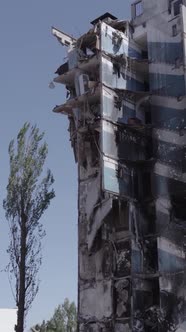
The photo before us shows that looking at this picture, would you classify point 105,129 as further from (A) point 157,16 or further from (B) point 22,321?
(B) point 22,321

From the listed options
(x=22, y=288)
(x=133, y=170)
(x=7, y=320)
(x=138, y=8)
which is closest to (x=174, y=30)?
(x=138, y=8)

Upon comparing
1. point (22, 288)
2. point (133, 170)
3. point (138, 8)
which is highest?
point (138, 8)

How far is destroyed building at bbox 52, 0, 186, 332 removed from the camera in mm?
23750

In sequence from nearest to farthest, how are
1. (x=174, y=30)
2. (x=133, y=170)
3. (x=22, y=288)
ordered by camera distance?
(x=133, y=170) < (x=22, y=288) < (x=174, y=30)

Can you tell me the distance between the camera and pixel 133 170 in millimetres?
25875

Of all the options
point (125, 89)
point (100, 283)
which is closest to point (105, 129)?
point (125, 89)

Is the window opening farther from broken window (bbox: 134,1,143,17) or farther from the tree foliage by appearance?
the tree foliage

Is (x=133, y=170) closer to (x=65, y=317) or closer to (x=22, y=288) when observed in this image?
(x=22, y=288)

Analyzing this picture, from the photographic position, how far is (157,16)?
92.1ft

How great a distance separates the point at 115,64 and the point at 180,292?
11699 millimetres

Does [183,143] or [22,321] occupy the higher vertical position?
[183,143]

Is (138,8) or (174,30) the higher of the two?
(138,8)

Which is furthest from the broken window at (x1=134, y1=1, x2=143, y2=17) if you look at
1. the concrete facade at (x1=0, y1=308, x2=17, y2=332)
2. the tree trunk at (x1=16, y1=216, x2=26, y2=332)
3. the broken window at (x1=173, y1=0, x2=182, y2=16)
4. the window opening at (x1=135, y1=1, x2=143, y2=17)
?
the concrete facade at (x1=0, y1=308, x2=17, y2=332)

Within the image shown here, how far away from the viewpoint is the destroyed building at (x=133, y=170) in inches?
935
